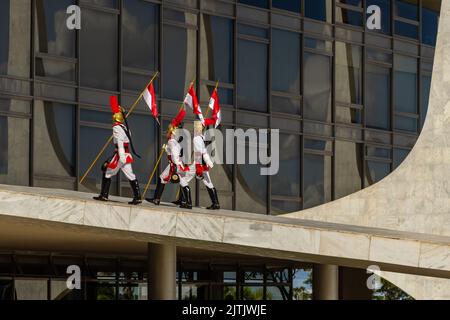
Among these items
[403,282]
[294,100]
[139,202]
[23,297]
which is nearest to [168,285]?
[139,202]

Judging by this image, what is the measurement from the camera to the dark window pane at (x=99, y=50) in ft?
84.4

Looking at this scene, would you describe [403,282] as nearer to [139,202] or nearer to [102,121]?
[102,121]

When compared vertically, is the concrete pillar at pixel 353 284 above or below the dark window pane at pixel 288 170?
below

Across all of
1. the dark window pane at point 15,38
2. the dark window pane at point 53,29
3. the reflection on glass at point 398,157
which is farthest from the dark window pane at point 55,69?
the reflection on glass at point 398,157

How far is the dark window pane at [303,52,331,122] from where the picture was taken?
30375mm

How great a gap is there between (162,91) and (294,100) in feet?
14.4

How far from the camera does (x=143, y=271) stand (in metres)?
29.5

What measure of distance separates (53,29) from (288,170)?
7923 mm

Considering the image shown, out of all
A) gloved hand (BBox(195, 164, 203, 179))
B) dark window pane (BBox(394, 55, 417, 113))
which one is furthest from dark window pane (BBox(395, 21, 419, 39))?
gloved hand (BBox(195, 164, 203, 179))

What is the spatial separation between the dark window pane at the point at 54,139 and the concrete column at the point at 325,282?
7.33 metres

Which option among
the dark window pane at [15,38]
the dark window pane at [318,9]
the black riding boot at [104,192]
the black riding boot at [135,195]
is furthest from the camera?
the dark window pane at [318,9]

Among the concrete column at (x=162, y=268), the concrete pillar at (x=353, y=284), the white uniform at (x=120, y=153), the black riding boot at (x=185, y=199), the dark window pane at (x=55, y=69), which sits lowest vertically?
the concrete pillar at (x=353, y=284)

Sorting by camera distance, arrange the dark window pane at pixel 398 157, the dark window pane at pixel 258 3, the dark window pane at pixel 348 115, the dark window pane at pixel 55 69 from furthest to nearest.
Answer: the dark window pane at pixel 398 157, the dark window pane at pixel 348 115, the dark window pane at pixel 258 3, the dark window pane at pixel 55 69

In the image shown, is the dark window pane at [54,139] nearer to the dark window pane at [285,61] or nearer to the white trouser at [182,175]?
the white trouser at [182,175]
